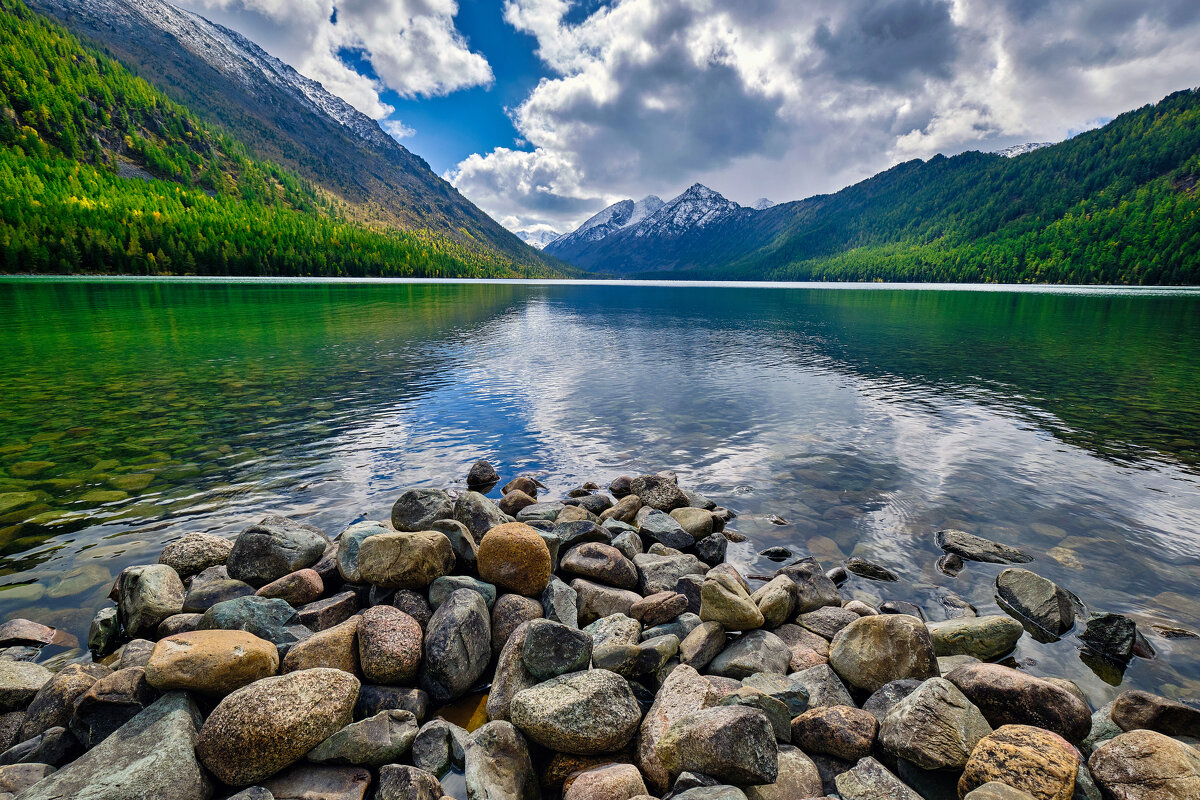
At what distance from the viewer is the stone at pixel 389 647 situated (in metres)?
6.55

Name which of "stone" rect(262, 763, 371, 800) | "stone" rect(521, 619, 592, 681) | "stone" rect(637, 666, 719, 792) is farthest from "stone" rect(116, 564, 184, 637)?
"stone" rect(637, 666, 719, 792)

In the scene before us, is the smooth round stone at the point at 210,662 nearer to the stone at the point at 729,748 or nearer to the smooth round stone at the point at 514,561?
the smooth round stone at the point at 514,561

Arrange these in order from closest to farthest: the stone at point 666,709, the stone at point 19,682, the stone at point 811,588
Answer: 1. the stone at point 666,709
2. the stone at point 19,682
3. the stone at point 811,588

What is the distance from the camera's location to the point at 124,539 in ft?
34.5

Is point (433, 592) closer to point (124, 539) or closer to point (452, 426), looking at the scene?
point (124, 539)

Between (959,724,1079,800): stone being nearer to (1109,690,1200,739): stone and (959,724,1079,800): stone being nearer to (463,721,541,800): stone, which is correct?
(1109,690,1200,739): stone

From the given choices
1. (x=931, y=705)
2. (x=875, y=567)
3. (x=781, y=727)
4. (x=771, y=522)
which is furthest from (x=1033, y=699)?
(x=771, y=522)

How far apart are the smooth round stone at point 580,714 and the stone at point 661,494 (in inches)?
272

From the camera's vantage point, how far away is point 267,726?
5.15 m

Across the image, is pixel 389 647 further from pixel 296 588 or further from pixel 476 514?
pixel 476 514

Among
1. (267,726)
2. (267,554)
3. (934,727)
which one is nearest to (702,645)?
(934,727)

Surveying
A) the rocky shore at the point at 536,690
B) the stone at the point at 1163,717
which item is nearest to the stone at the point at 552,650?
the rocky shore at the point at 536,690

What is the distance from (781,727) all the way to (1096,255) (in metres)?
270

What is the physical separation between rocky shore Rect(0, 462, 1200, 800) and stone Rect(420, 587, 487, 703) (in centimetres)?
3
